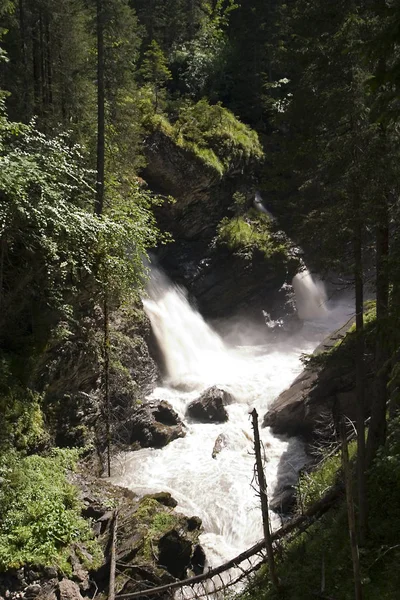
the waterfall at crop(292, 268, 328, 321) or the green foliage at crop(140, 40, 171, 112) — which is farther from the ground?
the green foliage at crop(140, 40, 171, 112)

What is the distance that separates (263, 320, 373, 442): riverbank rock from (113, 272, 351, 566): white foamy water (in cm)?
60

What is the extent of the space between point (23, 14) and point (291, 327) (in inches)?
865

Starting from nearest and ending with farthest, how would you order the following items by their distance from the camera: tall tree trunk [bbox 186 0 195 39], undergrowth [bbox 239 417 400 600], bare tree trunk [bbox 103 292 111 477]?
1. undergrowth [bbox 239 417 400 600]
2. bare tree trunk [bbox 103 292 111 477]
3. tall tree trunk [bbox 186 0 195 39]

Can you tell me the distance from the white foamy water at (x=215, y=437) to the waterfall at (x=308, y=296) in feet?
8.43

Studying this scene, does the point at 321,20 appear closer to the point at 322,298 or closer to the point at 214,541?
the point at 214,541

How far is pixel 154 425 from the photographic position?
17.3 metres

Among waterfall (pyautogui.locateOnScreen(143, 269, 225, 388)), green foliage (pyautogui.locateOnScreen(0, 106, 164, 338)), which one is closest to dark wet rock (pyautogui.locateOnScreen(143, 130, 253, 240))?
waterfall (pyautogui.locateOnScreen(143, 269, 225, 388))

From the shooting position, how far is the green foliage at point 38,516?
27.8 ft

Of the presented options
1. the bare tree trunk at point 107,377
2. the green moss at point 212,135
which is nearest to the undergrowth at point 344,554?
the bare tree trunk at point 107,377

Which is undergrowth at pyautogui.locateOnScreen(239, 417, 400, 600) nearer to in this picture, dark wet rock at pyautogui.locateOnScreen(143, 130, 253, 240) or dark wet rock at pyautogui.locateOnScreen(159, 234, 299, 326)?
dark wet rock at pyautogui.locateOnScreen(159, 234, 299, 326)

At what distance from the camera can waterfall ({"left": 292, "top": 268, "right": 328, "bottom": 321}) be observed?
31828 millimetres

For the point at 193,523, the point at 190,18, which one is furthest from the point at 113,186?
the point at 190,18

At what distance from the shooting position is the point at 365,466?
916 cm

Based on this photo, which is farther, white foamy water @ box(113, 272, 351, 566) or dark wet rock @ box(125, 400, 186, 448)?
Result: dark wet rock @ box(125, 400, 186, 448)
